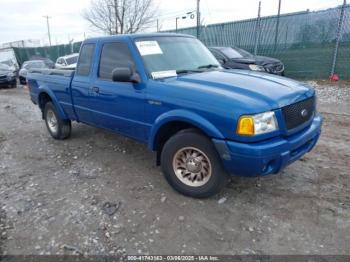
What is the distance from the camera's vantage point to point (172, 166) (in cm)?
365

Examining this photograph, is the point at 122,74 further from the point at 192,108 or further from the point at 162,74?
the point at 192,108

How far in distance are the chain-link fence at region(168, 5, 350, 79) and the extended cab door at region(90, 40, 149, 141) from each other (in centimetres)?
1007

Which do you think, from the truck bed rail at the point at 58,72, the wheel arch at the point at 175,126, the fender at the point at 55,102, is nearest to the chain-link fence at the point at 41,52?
the truck bed rail at the point at 58,72

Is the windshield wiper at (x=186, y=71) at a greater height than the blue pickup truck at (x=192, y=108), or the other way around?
the windshield wiper at (x=186, y=71)

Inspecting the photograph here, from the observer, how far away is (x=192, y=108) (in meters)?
3.25

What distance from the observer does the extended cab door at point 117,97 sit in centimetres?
392

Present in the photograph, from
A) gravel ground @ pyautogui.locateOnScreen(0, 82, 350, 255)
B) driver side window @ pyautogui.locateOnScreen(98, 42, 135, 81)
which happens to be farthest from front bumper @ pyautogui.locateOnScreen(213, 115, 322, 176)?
driver side window @ pyautogui.locateOnScreen(98, 42, 135, 81)

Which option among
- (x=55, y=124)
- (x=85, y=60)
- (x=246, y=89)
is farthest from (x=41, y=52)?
(x=246, y=89)

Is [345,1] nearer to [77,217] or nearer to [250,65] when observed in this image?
[250,65]

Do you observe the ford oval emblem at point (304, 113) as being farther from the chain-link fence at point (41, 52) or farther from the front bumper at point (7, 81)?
the chain-link fence at point (41, 52)

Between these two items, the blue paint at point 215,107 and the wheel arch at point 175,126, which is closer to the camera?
the blue paint at point 215,107

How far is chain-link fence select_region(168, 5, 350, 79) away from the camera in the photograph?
11367 mm

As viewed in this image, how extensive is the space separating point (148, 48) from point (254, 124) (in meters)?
1.88

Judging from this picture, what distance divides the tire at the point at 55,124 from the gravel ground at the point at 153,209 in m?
0.79
